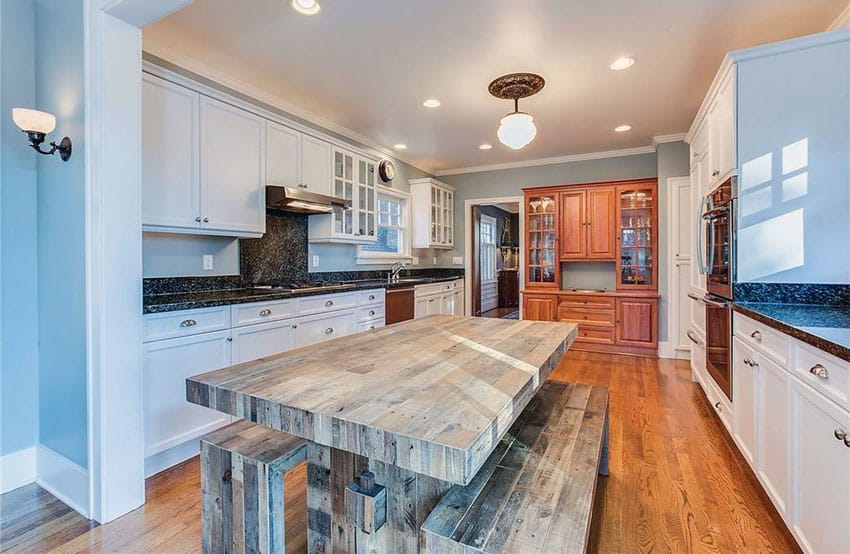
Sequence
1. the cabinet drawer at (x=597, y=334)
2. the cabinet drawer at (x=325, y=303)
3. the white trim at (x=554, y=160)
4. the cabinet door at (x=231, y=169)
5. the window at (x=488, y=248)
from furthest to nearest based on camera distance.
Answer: the window at (x=488, y=248), the white trim at (x=554, y=160), the cabinet drawer at (x=597, y=334), the cabinet drawer at (x=325, y=303), the cabinet door at (x=231, y=169)

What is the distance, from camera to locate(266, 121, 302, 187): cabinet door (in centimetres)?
312

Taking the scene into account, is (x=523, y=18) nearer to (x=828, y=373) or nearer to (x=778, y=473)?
(x=828, y=373)

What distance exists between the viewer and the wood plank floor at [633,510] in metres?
1.62


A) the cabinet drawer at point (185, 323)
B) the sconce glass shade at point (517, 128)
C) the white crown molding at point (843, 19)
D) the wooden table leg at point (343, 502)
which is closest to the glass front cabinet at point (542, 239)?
the sconce glass shade at point (517, 128)

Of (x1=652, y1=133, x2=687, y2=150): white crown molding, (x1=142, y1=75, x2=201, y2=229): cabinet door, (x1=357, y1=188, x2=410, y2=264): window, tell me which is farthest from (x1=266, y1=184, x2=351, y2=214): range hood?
(x1=652, y1=133, x2=687, y2=150): white crown molding

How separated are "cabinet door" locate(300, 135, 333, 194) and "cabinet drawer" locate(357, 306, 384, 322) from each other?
1.16 metres

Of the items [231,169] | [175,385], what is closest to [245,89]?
[231,169]

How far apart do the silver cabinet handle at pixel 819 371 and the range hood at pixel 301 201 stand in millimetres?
3040

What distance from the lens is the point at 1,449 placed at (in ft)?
6.57

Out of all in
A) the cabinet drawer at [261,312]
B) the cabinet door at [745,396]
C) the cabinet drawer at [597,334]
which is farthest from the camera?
the cabinet drawer at [597,334]

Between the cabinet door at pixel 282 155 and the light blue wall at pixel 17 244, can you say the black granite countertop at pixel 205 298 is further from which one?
the cabinet door at pixel 282 155

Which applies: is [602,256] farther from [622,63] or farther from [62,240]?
[62,240]

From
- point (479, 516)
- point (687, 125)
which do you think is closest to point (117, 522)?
point (479, 516)

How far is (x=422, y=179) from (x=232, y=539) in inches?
190
